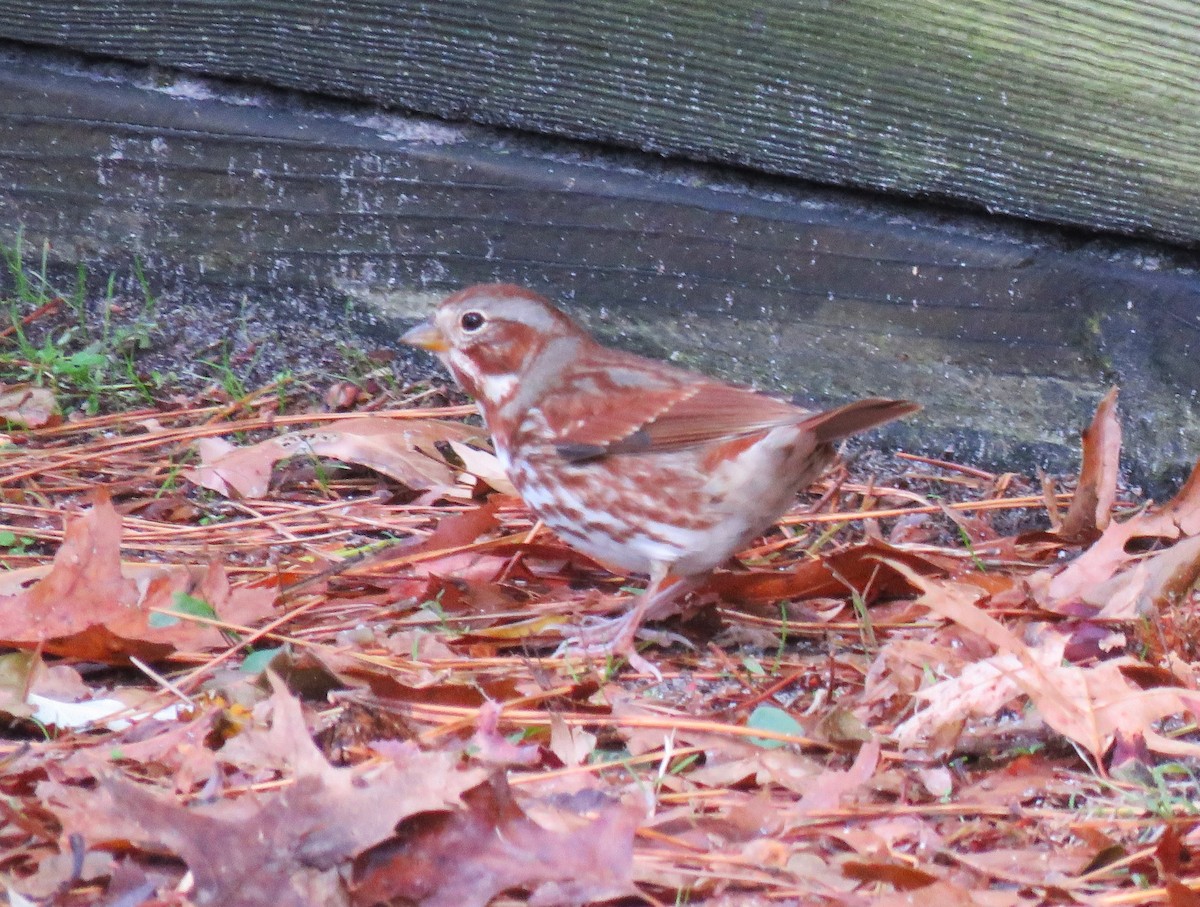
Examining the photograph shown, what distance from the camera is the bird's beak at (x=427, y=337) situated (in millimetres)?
3898

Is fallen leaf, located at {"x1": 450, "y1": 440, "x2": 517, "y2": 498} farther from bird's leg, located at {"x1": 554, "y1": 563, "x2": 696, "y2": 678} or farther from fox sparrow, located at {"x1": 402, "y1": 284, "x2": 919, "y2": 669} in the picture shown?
bird's leg, located at {"x1": 554, "y1": 563, "x2": 696, "y2": 678}

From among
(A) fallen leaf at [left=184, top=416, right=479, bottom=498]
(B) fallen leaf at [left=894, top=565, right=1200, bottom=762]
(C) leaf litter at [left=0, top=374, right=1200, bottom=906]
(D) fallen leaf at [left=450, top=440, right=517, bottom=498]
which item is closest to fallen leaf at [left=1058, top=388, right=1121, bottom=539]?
(C) leaf litter at [left=0, top=374, right=1200, bottom=906]

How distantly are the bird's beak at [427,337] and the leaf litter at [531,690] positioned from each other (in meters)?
0.28

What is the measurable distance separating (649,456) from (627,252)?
0.81 meters

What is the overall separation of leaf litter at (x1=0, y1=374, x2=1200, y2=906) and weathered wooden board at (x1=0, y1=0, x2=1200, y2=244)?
78 centimetres

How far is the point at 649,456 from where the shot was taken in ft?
11.5

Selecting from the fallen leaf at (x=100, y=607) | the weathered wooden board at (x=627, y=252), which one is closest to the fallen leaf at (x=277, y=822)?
the fallen leaf at (x=100, y=607)

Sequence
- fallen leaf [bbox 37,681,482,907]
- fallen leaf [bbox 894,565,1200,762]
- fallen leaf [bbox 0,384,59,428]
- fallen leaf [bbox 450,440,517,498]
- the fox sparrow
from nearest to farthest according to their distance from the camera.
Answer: fallen leaf [bbox 37,681,482,907] < fallen leaf [bbox 894,565,1200,762] < the fox sparrow < fallen leaf [bbox 450,440,517,498] < fallen leaf [bbox 0,384,59,428]

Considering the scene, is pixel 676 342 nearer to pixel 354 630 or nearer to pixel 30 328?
pixel 354 630

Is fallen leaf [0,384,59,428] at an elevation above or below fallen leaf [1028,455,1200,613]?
below

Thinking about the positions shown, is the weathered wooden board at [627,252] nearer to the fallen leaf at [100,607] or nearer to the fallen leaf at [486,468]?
the fallen leaf at [486,468]

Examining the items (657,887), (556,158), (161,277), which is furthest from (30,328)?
(657,887)

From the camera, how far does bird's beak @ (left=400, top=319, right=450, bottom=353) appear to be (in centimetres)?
390

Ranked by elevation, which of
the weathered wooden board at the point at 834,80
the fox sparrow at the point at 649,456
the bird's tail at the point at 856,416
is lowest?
the fox sparrow at the point at 649,456
